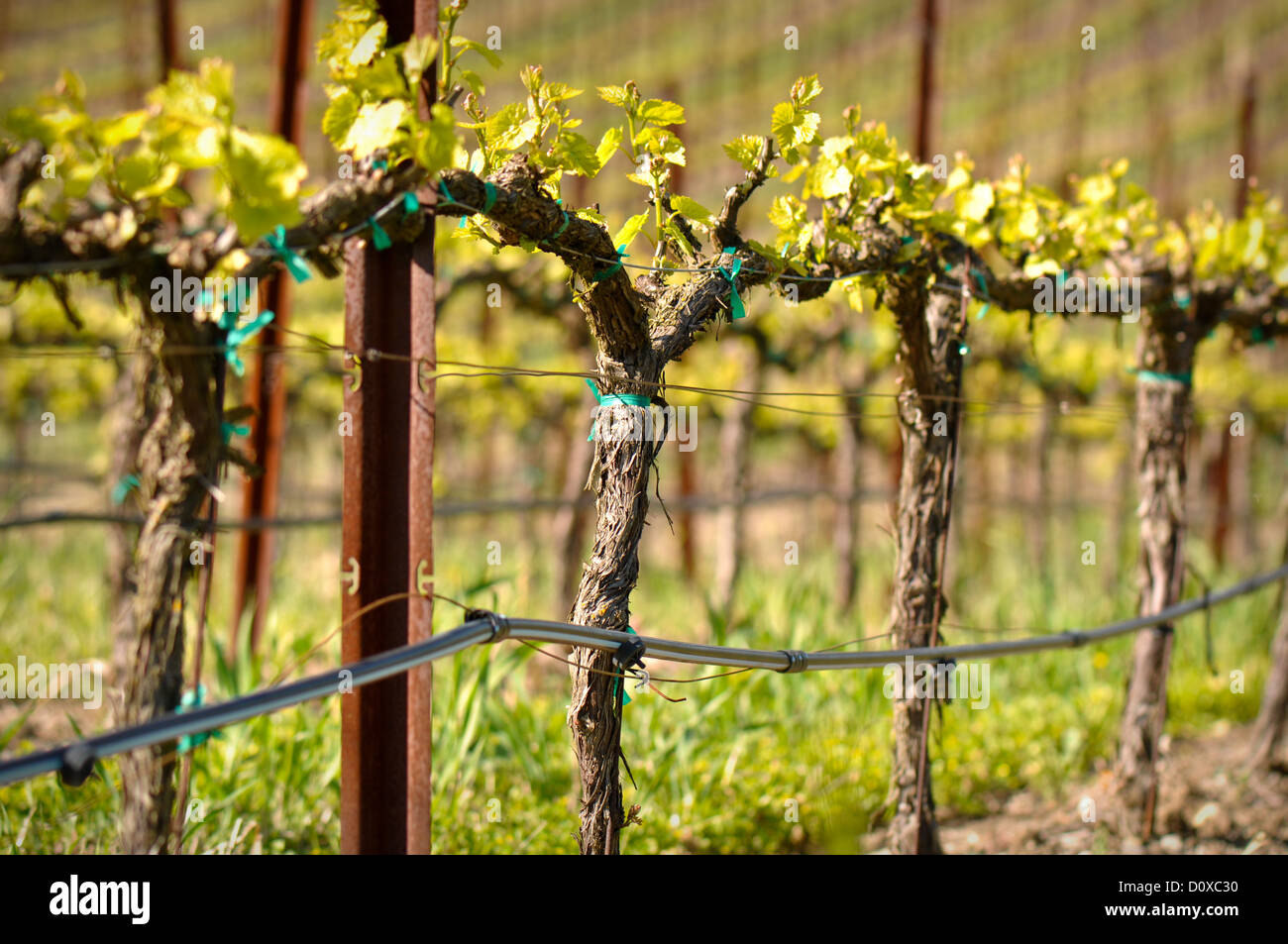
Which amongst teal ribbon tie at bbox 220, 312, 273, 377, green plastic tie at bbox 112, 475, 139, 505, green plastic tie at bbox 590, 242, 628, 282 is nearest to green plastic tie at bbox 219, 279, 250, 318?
teal ribbon tie at bbox 220, 312, 273, 377

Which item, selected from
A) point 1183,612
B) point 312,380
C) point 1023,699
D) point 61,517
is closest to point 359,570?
point 61,517

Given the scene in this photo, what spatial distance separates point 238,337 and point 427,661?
0.80 m

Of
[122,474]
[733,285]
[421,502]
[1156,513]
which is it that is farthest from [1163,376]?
[122,474]

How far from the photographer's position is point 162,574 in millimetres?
1999

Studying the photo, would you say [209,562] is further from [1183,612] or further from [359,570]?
[1183,612]

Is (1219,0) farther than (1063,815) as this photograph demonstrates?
Yes

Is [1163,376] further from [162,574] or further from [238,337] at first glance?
[162,574]

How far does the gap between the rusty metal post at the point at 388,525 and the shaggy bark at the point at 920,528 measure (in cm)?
127

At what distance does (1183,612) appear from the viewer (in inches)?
122

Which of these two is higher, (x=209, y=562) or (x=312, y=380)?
(x=312, y=380)

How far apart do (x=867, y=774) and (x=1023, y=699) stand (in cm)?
131

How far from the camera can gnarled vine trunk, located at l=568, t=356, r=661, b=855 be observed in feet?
6.47
